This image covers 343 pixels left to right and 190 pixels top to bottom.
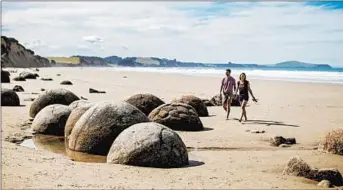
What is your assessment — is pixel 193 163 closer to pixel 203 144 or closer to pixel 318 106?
pixel 203 144

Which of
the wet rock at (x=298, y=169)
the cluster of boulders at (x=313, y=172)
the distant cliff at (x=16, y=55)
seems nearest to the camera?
the cluster of boulders at (x=313, y=172)

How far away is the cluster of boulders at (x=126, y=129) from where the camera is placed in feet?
30.0

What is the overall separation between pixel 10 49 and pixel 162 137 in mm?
124968

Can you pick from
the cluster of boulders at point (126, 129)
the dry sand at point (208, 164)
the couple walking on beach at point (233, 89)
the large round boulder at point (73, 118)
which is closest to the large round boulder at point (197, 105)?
the dry sand at point (208, 164)

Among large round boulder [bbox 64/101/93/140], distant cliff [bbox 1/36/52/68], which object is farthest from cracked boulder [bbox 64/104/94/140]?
distant cliff [bbox 1/36/52/68]

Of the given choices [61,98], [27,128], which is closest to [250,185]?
[27,128]

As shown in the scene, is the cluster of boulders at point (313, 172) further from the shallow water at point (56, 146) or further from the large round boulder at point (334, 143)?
the shallow water at point (56, 146)

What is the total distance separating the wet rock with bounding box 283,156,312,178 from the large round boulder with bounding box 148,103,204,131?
5.80 meters

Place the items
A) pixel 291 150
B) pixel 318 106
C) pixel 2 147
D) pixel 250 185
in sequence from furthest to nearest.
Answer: pixel 318 106, pixel 291 150, pixel 2 147, pixel 250 185

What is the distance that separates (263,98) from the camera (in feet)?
90.7

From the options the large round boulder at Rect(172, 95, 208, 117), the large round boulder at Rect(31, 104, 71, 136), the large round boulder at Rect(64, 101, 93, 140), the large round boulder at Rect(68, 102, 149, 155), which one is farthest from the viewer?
the large round boulder at Rect(172, 95, 208, 117)

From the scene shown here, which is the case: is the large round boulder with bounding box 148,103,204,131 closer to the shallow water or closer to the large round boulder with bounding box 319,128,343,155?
the shallow water

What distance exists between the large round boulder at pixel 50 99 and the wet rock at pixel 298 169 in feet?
34.8

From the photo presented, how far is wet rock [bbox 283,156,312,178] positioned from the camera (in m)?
8.46
